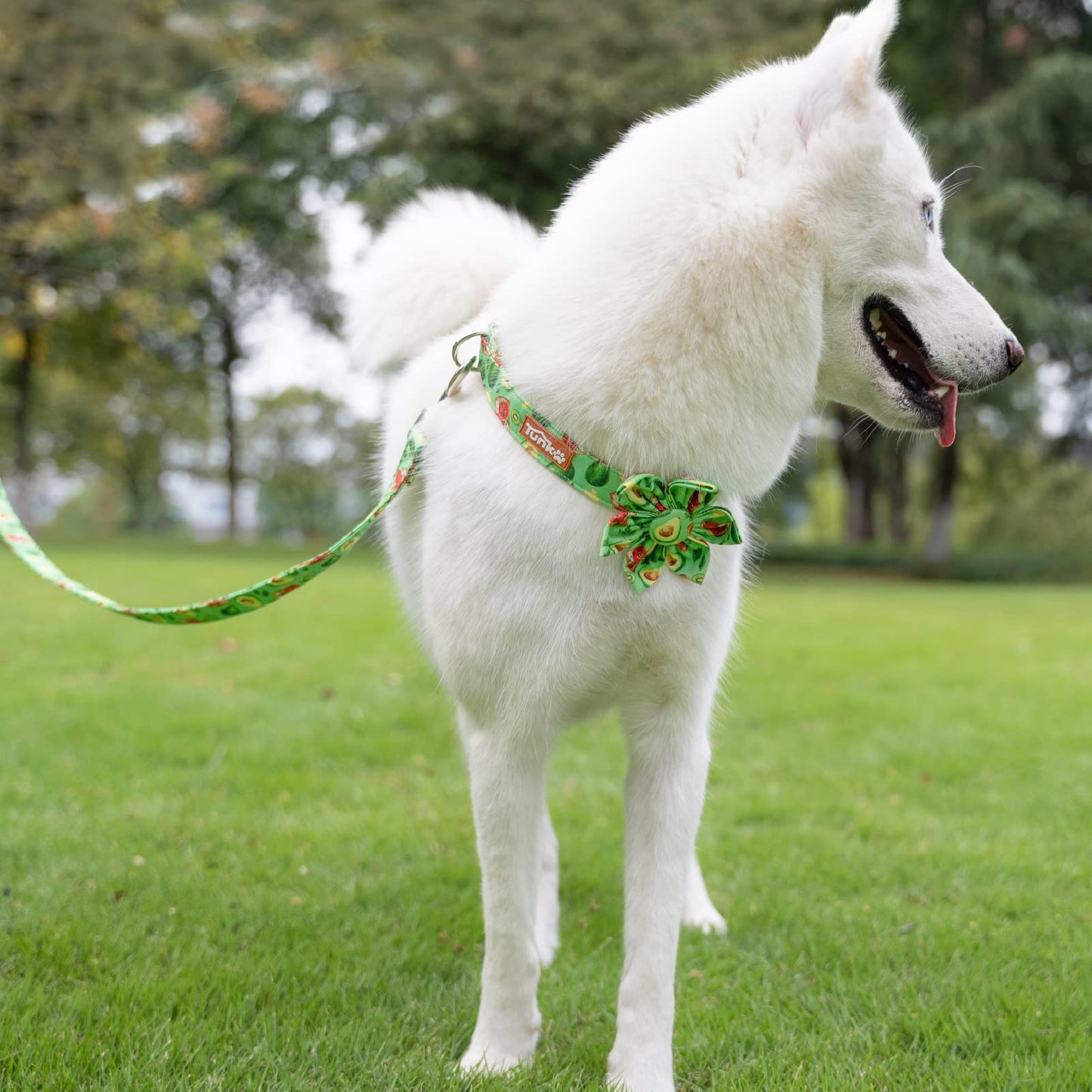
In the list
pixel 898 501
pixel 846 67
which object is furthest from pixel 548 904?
pixel 898 501

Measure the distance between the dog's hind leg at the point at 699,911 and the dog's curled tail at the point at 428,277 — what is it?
182 centimetres

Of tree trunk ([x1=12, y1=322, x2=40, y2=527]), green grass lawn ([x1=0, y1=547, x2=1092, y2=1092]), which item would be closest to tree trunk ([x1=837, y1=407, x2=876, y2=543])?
green grass lawn ([x1=0, y1=547, x2=1092, y2=1092])

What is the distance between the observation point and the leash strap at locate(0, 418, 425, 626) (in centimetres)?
222

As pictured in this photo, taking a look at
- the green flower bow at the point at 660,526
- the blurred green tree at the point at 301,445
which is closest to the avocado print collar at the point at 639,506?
the green flower bow at the point at 660,526

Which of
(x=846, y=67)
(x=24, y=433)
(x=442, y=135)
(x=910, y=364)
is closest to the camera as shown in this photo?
(x=846, y=67)

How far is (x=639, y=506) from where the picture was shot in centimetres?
192

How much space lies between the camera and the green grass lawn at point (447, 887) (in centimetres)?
229

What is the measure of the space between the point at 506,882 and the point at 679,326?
1256mm

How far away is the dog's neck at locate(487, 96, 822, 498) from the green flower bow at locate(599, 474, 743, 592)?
0.05 meters

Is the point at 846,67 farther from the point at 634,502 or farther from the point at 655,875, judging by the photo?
the point at 655,875

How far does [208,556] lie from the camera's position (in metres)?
18.6

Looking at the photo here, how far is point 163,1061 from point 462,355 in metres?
1.71

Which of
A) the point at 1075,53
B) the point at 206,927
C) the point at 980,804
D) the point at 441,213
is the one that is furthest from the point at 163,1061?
the point at 1075,53

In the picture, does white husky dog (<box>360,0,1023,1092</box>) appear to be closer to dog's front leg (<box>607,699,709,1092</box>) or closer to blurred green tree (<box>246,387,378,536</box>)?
dog's front leg (<box>607,699,709,1092</box>)
